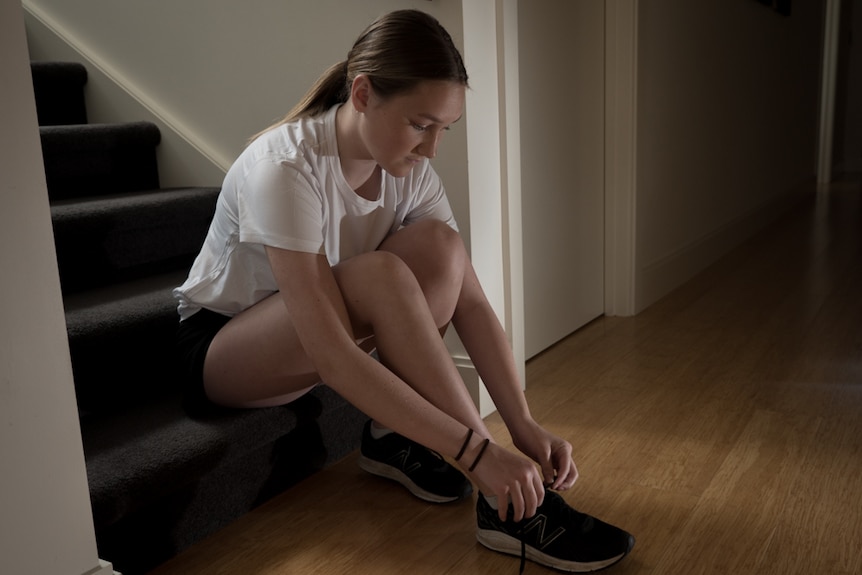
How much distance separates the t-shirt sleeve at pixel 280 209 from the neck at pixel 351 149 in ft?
0.37

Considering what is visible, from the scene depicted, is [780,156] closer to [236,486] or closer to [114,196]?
[114,196]

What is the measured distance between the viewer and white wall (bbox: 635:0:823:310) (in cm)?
294

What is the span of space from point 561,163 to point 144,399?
1384mm

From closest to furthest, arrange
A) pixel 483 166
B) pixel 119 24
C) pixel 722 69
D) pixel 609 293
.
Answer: pixel 483 166 → pixel 119 24 → pixel 609 293 → pixel 722 69

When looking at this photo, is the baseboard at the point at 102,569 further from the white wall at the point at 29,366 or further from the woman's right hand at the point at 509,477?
the woman's right hand at the point at 509,477

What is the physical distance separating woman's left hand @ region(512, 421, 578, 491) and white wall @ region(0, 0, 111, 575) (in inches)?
25.4

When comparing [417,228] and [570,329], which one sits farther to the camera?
[570,329]

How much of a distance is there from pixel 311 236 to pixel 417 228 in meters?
0.27

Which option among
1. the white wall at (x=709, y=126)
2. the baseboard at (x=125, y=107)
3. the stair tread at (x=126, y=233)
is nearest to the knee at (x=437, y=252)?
the stair tread at (x=126, y=233)

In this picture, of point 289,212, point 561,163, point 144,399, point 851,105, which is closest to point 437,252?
point 289,212

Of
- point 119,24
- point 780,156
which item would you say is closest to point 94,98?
point 119,24

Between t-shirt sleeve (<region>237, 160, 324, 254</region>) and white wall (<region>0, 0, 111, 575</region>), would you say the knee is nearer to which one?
t-shirt sleeve (<region>237, 160, 324, 254</region>)

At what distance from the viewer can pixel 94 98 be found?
2582mm

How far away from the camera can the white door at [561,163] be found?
93.4 inches
